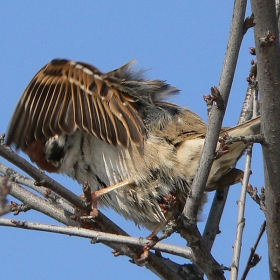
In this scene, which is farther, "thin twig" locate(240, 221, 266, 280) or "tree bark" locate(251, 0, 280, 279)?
"thin twig" locate(240, 221, 266, 280)

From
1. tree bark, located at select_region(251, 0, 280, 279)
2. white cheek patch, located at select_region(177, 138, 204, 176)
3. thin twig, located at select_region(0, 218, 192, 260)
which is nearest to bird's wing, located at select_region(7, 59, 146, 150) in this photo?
white cheek patch, located at select_region(177, 138, 204, 176)

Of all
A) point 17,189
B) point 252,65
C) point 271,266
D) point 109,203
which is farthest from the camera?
point 109,203

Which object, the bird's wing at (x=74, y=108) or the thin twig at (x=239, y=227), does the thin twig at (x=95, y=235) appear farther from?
the bird's wing at (x=74, y=108)

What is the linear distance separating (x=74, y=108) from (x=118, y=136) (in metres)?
0.41

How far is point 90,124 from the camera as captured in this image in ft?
16.9

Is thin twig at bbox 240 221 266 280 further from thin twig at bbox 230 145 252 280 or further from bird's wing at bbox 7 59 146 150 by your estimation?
bird's wing at bbox 7 59 146 150

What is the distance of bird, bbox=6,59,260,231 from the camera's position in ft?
16.7

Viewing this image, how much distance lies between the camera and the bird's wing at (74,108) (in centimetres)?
511

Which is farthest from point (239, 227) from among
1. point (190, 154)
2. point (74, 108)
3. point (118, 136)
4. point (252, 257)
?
point (74, 108)

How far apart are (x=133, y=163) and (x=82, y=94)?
64 cm

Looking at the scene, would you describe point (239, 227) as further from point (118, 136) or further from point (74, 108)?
point (74, 108)

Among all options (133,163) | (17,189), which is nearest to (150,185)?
(133,163)

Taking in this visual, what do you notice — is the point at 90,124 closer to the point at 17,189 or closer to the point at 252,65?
the point at 17,189

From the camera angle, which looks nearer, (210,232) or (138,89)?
(210,232)
